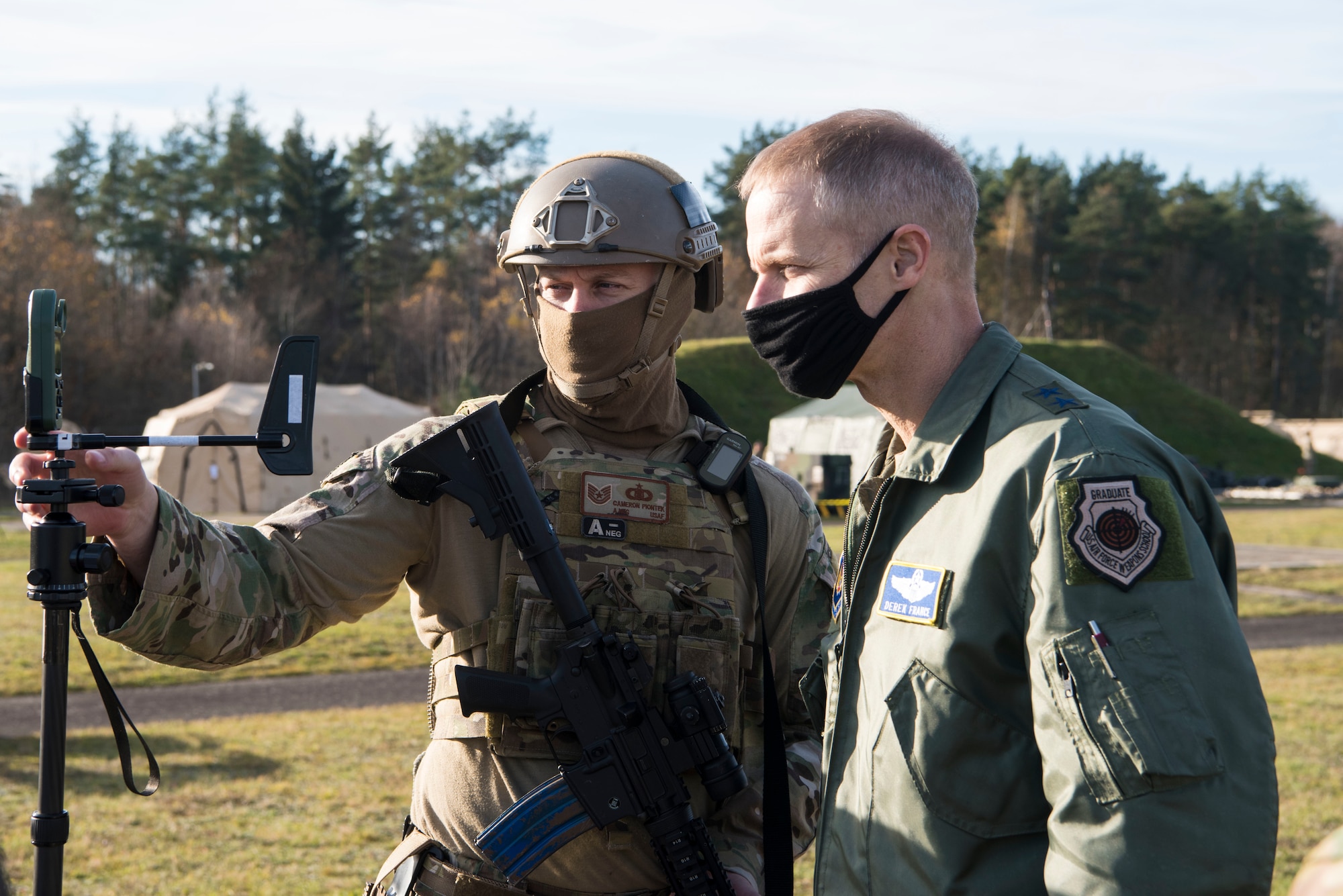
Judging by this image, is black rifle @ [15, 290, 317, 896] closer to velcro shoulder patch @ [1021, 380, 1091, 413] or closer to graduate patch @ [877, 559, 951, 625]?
graduate patch @ [877, 559, 951, 625]

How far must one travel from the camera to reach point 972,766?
174 centimetres

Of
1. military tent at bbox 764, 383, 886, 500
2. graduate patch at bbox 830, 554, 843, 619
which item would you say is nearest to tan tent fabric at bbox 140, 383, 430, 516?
military tent at bbox 764, 383, 886, 500

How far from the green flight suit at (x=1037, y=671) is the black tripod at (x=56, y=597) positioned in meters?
1.33

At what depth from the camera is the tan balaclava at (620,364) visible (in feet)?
9.24

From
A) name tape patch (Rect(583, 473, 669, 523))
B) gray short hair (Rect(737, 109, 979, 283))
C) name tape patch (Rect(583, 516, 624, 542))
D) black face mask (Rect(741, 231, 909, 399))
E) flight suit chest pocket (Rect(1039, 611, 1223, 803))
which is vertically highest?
gray short hair (Rect(737, 109, 979, 283))

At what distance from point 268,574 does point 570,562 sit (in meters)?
0.65

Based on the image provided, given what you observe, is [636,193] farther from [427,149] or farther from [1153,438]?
[427,149]

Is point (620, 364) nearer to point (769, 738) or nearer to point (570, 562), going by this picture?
point (570, 562)

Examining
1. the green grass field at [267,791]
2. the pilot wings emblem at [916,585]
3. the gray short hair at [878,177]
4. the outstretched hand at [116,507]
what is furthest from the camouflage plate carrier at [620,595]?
the green grass field at [267,791]

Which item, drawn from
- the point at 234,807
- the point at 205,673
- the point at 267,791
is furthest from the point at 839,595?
the point at 205,673

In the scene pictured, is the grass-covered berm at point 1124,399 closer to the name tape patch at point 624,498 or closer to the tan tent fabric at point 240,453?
the tan tent fabric at point 240,453

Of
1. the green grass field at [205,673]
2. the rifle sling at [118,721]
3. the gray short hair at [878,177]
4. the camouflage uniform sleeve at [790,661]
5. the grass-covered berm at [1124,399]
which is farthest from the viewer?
the grass-covered berm at [1124,399]

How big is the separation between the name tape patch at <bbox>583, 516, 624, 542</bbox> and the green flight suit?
29.1 inches

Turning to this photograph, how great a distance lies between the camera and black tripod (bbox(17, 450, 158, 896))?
2.00m
